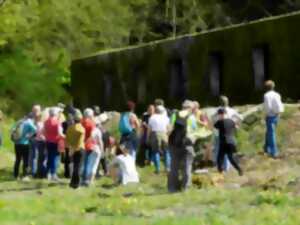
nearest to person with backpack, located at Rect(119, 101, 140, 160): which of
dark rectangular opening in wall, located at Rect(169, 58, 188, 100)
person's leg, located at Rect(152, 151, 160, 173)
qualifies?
person's leg, located at Rect(152, 151, 160, 173)

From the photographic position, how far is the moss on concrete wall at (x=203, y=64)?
33.2 metres

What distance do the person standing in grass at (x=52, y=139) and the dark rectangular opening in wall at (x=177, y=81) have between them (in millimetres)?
14469

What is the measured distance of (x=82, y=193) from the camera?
847 inches

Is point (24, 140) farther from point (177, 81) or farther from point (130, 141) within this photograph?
point (177, 81)

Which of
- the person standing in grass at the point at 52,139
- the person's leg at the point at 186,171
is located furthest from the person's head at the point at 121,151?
the person's leg at the point at 186,171

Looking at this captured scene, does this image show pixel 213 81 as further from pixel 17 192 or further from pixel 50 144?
pixel 17 192

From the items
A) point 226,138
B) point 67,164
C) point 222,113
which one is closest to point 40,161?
point 67,164

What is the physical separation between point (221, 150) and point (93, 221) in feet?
25.0

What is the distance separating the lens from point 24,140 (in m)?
26.8

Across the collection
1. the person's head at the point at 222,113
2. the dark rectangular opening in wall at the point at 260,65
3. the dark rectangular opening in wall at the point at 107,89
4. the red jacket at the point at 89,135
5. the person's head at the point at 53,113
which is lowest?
Result: the red jacket at the point at 89,135

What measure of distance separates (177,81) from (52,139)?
52.5ft

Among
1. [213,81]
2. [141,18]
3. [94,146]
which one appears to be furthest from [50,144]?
[141,18]

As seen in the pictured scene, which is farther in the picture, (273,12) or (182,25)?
(182,25)

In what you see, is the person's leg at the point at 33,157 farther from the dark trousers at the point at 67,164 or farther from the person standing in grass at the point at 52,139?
the person standing in grass at the point at 52,139
